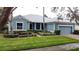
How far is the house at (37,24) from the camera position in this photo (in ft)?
10.4

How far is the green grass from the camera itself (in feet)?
10.3

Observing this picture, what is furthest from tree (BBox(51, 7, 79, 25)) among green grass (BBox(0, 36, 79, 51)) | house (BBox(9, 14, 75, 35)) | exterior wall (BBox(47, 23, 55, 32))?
green grass (BBox(0, 36, 79, 51))

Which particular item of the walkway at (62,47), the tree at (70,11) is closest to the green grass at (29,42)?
the walkway at (62,47)

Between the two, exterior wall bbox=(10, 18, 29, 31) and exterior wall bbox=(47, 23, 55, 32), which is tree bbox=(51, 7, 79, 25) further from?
exterior wall bbox=(10, 18, 29, 31)

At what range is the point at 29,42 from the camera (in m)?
3.16

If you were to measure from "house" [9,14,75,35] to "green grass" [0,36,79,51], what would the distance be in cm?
12

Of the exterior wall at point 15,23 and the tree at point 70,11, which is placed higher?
the tree at point 70,11

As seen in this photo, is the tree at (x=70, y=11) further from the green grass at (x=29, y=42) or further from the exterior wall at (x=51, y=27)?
the green grass at (x=29, y=42)

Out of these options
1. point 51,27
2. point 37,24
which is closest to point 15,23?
point 37,24

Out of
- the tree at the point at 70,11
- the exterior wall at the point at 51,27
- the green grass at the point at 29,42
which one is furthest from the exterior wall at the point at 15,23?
the tree at the point at 70,11

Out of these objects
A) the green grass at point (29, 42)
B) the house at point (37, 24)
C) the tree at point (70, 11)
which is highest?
the tree at point (70, 11)

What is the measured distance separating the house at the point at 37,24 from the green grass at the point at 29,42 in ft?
0.38
